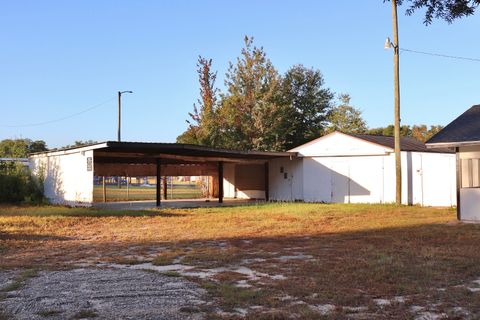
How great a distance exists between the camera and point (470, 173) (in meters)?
15.0

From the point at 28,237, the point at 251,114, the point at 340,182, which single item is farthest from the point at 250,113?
the point at 28,237

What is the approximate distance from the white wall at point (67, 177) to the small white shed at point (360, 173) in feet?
35.8

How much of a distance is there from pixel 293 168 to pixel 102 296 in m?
21.3

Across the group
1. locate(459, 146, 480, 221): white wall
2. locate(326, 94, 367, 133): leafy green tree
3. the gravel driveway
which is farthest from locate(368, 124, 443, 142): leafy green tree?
the gravel driveway

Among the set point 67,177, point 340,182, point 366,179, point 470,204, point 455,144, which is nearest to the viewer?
point 455,144

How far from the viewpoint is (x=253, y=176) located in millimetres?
29953

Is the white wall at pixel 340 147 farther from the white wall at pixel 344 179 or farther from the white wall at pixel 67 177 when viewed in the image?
the white wall at pixel 67 177

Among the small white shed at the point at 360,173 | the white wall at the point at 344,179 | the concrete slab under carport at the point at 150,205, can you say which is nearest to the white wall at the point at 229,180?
the small white shed at the point at 360,173

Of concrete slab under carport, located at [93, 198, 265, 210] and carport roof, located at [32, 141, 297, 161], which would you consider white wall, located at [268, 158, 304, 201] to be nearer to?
carport roof, located at [32, 141, 297, 161]

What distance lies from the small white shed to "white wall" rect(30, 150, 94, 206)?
35.8 ft

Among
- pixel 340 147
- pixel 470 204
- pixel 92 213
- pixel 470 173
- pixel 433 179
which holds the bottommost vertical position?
pixel 92 213

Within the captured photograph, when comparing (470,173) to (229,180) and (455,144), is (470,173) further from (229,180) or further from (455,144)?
(229,180)

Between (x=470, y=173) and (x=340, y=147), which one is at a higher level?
(x=340, y=147)

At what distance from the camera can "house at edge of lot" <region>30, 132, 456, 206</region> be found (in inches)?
827
